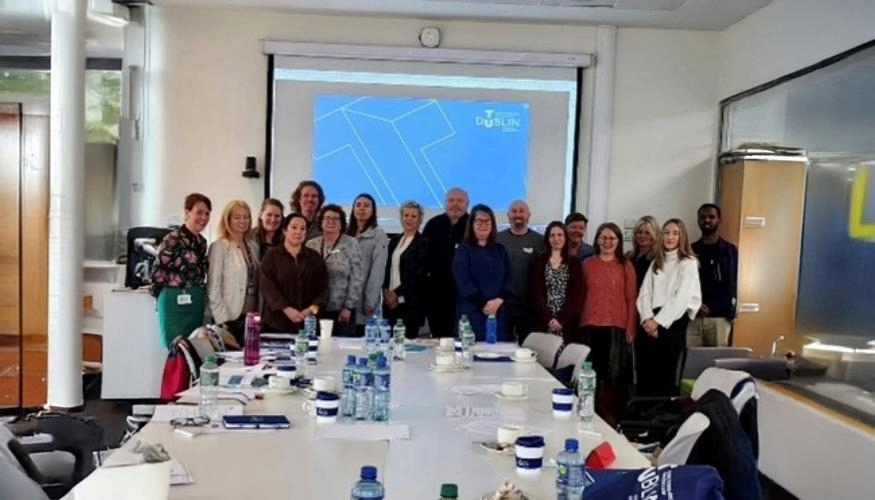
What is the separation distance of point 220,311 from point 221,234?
48 cm

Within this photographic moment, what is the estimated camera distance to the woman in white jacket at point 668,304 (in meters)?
5.12

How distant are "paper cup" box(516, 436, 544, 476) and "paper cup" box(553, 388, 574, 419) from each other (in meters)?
0.67

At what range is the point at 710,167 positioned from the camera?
6539mm

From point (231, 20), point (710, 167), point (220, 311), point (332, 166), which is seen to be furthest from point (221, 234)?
point (710, 167)

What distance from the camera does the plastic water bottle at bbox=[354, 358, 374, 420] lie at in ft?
8.32

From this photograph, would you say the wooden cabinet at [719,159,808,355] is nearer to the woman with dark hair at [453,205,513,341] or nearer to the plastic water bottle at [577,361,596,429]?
the woman with dark hair at [453,205,513,341]

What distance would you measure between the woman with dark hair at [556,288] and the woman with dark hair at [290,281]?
149 cm

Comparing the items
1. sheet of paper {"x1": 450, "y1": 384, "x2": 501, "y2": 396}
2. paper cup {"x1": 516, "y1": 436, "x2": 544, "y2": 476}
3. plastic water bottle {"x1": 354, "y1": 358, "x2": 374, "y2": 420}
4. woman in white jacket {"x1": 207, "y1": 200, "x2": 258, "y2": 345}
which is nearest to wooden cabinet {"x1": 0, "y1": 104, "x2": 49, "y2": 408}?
woman in white jacket {"x1": 207, "y1": 200, "x2": 258, "y2": 345}

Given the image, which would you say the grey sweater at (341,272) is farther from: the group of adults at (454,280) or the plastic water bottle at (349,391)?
the plastic water bottle at (349,391)

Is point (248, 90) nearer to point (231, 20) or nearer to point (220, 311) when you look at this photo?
point (231, 20)

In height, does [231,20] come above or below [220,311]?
above

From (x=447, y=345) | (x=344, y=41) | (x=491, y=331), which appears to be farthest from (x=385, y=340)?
(x=344, y=41)

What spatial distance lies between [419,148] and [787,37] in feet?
9.57

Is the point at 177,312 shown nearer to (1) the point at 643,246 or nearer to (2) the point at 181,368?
(2) the point at 181,368
